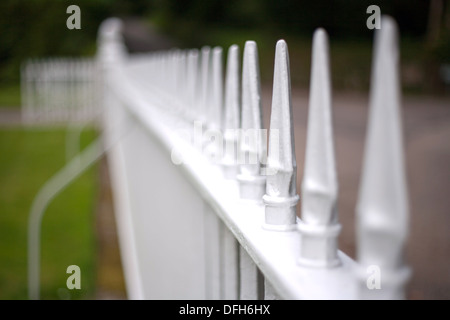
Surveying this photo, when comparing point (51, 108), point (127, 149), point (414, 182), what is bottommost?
point (414, 182)

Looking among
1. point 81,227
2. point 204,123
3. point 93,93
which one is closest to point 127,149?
point 81,227

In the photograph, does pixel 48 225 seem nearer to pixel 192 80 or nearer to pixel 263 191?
pixel 192 80

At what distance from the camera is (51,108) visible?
44.1 feet

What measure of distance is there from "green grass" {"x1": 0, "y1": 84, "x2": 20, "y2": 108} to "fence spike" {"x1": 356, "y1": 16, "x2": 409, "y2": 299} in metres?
17.8

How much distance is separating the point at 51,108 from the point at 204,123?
40.2ft

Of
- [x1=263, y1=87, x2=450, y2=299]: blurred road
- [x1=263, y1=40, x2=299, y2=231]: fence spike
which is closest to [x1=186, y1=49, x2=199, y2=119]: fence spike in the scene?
[x1=263, y1=40, x2=299, y2=231]: fence spike

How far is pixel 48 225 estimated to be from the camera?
18.8 ft

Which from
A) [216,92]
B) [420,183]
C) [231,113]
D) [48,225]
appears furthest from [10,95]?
[231,113]

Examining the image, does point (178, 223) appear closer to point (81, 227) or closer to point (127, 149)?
point (127, 149)

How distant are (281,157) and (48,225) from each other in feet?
16.7

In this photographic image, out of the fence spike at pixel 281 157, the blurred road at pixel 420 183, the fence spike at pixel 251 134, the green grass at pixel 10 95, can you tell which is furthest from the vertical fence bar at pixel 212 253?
the green grass at pixel 10 95

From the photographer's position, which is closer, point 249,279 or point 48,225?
point 249,279

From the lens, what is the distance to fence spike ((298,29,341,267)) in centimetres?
77

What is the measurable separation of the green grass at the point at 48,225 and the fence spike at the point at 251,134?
3103 millimetres
